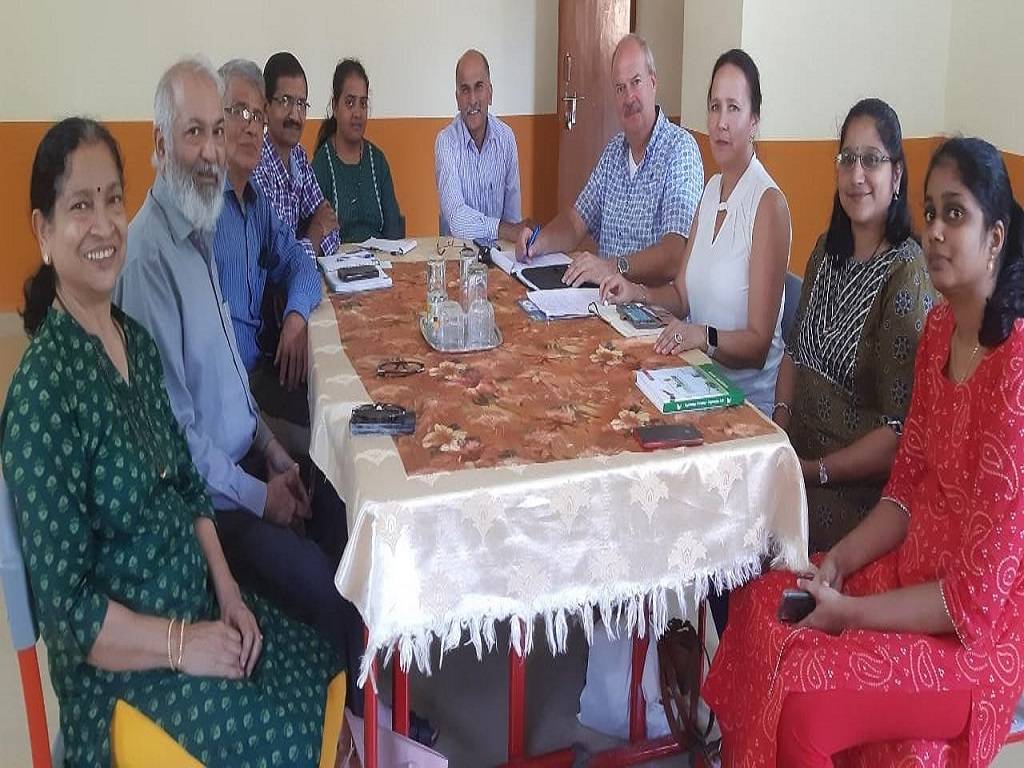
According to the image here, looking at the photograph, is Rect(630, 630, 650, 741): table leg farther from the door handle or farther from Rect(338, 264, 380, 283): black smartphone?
the door handle

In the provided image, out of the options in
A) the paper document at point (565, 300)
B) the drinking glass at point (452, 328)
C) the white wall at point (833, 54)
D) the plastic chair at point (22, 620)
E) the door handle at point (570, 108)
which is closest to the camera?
the plastic chair at point (22, 620)

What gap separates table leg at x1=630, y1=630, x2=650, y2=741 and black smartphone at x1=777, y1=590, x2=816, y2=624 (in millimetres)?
437

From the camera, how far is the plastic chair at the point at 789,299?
2.32 metres

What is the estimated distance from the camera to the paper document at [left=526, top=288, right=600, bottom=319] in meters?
2.25

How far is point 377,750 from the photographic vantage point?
5.53ft

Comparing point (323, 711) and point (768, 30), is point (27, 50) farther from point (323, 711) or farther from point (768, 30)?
point (323, 711)

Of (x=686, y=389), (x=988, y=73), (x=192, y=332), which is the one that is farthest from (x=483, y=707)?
(x=988, y=73)

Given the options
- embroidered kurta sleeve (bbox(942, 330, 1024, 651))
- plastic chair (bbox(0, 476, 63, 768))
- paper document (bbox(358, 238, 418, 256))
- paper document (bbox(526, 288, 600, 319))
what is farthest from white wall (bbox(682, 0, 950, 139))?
plastic chair (bbox(0, 476, 63, 768))

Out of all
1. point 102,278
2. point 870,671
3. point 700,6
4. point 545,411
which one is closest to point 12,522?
point 102,278

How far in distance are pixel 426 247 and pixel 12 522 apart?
1919mm

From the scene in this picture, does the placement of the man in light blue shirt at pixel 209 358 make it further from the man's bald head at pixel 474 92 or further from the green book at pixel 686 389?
the man's bald head at pixel 474 92

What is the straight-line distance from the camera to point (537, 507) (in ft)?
4.83

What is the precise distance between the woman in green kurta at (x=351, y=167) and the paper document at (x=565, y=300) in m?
1.36

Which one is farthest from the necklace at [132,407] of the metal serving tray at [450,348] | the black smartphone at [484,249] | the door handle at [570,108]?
the door handle at [570,108]
